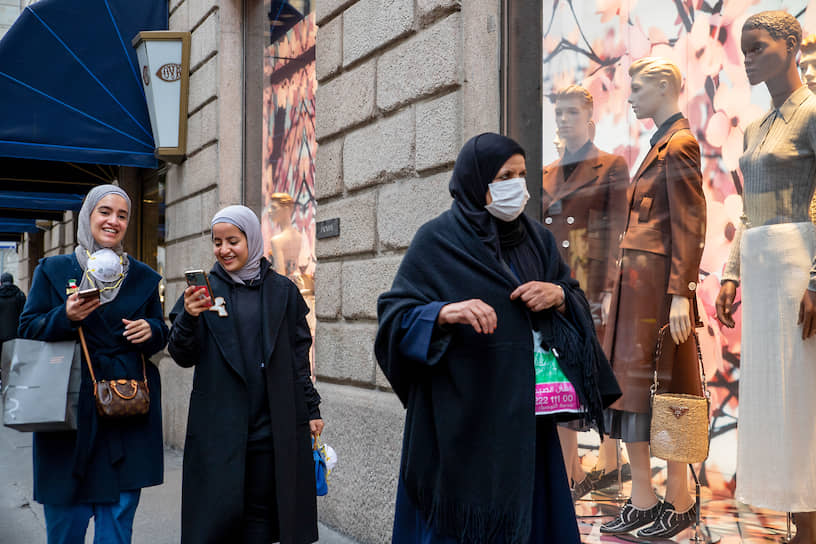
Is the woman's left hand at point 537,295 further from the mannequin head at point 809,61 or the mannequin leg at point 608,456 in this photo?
the mannequin leg at point 608,456

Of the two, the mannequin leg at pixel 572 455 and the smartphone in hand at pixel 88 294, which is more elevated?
the smartphone in hand at pixel 88 294

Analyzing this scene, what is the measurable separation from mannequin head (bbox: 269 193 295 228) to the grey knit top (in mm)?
4581

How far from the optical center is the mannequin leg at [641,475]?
12.2ft

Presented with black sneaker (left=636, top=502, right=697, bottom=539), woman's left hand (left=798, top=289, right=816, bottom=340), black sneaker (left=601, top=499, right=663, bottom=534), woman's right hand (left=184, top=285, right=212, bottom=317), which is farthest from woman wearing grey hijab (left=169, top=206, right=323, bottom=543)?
woman's left hand (left=798, top=289, right=816, bottom=340)

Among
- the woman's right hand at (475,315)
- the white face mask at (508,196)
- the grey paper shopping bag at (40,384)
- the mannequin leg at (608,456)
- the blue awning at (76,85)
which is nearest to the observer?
the woman's right hand at (475,315)

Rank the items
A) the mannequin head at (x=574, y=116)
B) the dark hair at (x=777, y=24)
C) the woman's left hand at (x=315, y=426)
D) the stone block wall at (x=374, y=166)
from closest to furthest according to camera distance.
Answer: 1. the dark hair at (x=777, y=24)
2. the woman's left hand at (x=315, y=426)
3. the mannequin head at (x=574, y=116)
4. the stone block wall at (x=374, y=166)

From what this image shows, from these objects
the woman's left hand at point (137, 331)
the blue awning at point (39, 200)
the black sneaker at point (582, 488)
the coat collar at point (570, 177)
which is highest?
the blue awning at point (39, 200)

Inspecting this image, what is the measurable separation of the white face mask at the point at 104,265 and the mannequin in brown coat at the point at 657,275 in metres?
2.31

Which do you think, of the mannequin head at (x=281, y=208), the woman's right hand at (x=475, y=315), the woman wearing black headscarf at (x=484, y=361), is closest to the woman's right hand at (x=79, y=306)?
the woman wearing black headscarf at (x=484, y=361)

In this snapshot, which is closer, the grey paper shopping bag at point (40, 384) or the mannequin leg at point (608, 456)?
the grey paper shopping bag at point (40, 384)

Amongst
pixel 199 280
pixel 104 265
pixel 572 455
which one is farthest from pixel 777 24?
pixel 104 265

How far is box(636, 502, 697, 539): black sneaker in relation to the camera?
3527 millimetres

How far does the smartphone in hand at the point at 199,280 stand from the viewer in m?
3.60

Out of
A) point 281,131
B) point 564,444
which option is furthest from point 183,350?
point 281,131
